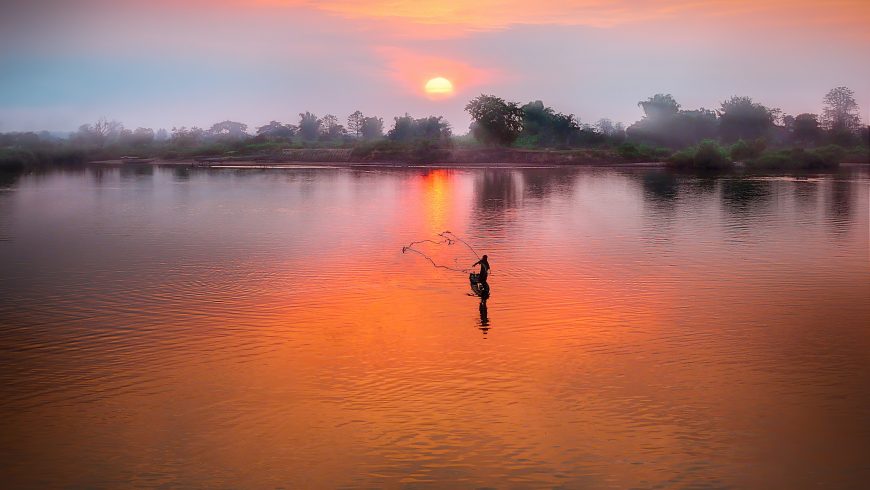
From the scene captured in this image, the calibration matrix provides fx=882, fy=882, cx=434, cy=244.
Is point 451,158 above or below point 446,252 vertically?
above

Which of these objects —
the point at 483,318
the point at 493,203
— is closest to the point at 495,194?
the point at 493,203

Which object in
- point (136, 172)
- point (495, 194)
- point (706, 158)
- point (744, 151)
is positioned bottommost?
point (495, 194)

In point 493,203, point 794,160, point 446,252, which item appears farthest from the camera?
point 794,160

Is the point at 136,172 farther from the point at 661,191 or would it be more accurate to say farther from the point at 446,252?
the point at 446,252

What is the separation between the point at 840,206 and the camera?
73.7 meters

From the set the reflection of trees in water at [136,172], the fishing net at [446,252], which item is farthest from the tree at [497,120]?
the fishing net at [446,252]

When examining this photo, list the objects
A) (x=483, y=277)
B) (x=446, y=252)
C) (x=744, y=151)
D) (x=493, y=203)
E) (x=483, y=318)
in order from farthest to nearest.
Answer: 1. (x=744, y=151)
2. (x=493, y=203)
3. (x=446, y=252)
4. (x=483, y=277)
5. (x=483, y=318)

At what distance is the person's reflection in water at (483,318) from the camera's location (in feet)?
88.2

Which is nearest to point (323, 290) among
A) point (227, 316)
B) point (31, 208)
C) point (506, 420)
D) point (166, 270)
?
A: point (227, 316)

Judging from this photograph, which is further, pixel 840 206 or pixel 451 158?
pixel 451 158

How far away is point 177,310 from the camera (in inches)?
1165

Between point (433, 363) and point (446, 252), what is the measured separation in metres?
21.9

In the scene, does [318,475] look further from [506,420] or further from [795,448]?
[795,448]

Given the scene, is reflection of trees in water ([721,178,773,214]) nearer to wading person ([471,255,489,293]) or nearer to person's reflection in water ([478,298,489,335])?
wading person ([471,255,489,293])
